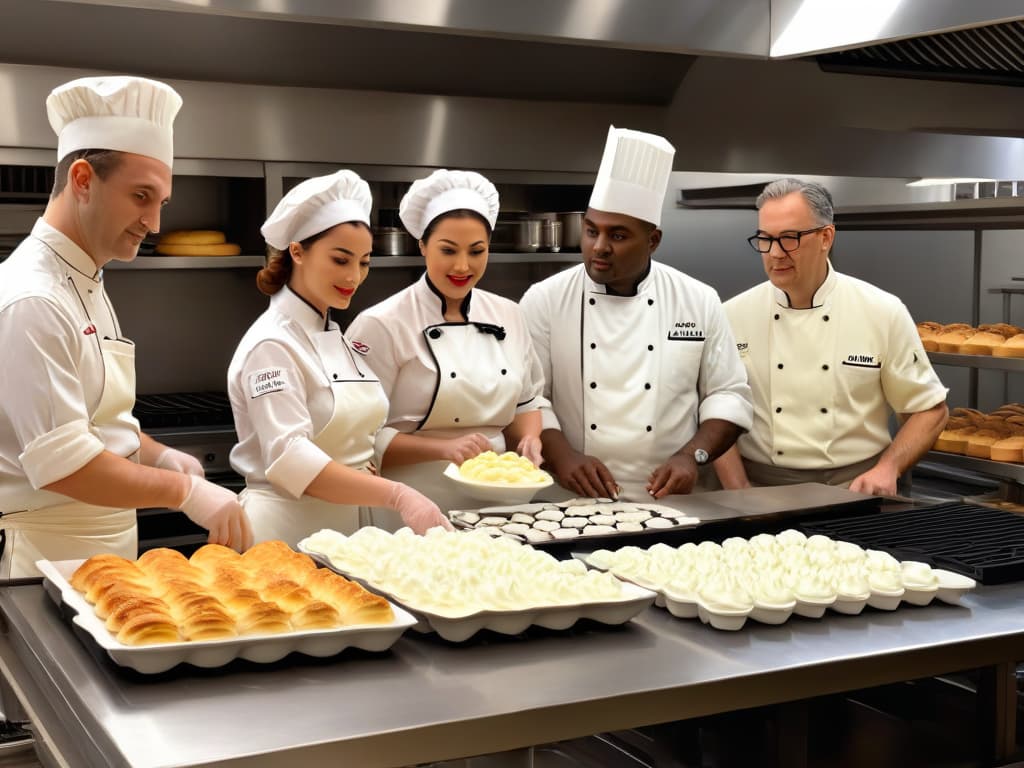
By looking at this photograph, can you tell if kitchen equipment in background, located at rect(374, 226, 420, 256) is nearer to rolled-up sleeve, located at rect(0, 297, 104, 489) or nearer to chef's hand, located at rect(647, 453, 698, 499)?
chef's hand, located at rect(647, 453, 698, 499)

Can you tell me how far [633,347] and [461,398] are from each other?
0.56 m

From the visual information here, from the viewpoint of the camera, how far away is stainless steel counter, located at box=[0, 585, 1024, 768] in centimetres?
131

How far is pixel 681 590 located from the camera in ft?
5.93

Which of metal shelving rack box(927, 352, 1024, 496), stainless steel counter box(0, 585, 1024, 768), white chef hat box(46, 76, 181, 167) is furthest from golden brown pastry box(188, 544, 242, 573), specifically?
metal shelving rack box(927, 352, 1024, 496)

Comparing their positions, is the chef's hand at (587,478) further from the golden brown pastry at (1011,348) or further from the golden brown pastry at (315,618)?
the golden brown pastry at (1011,348)

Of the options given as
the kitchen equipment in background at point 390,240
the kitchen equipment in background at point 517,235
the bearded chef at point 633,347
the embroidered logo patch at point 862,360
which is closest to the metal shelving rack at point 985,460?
the embroidered logo patch at point 862,360

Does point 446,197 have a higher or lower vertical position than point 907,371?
higher

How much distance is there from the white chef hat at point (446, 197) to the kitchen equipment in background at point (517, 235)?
4.85 feet

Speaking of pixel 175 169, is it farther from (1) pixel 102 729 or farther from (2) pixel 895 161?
(2) pixel 895 161

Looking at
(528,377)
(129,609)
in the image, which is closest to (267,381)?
(528,377)

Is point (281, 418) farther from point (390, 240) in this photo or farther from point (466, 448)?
point (390, 240)

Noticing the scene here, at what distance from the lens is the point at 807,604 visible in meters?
1.79

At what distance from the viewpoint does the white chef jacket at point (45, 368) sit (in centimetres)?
196

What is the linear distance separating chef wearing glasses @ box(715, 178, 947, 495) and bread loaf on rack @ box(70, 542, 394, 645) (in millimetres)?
1913
